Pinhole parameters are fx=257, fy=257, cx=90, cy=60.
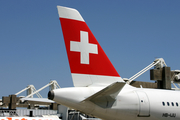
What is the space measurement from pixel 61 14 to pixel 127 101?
15.8ft

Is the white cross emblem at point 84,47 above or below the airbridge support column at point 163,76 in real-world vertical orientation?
above

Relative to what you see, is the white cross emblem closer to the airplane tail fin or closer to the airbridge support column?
the airplane tail fin

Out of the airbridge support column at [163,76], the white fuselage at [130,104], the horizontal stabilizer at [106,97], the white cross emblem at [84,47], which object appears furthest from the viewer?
the airbridge support column at [163,76]

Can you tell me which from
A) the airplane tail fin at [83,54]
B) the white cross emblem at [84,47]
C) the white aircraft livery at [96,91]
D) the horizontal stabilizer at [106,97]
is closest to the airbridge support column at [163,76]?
the white aircraft livery at [96,91]

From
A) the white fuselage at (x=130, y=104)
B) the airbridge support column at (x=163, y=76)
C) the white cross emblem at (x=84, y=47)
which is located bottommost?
the white fuselage at (x=130, y=104)

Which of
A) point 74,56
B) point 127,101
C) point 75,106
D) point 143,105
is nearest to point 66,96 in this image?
point 75,106

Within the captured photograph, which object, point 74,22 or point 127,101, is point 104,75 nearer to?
point 127,101

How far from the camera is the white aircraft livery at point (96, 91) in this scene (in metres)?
10.4

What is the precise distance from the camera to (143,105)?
36.2 ft

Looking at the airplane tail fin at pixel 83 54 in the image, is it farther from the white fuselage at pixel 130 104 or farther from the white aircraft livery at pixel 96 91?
the white fuselage at pixel 130 104

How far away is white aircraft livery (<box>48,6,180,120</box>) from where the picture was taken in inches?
408

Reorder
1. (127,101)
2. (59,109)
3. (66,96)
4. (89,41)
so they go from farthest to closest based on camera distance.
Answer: (59,109)
(89,41)
(127,101)
(66,96)

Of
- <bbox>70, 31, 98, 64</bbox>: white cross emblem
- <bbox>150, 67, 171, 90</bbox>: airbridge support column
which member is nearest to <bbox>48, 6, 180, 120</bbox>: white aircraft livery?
<bbox>70, 31, 98, 64</bbox>: white cross emblem

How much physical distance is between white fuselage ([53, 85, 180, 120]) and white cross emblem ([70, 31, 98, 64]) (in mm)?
1413
